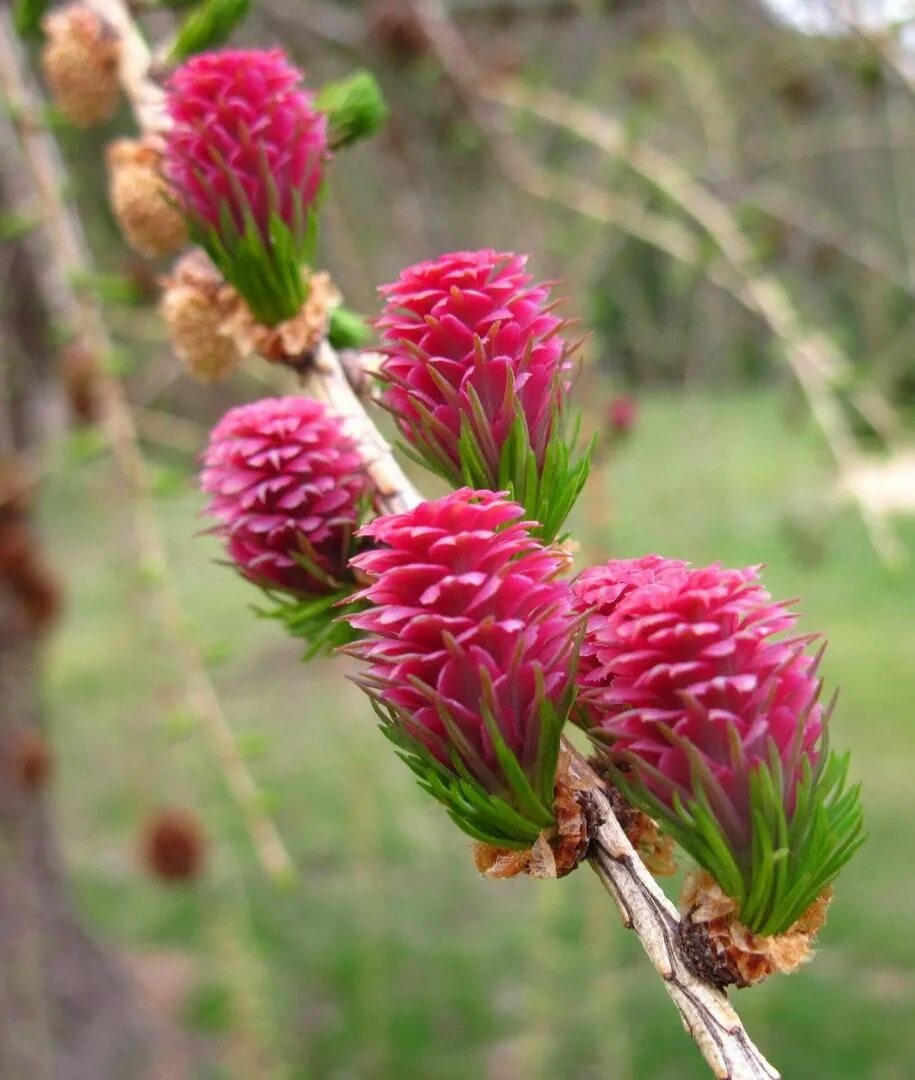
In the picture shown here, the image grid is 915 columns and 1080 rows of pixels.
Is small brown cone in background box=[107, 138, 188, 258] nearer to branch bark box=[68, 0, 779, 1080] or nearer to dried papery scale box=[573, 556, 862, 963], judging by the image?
branch bark box=[68, 0, 779, 1080]

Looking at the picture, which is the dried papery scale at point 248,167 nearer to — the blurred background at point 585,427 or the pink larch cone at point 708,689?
the pink larch cone at point 708,689

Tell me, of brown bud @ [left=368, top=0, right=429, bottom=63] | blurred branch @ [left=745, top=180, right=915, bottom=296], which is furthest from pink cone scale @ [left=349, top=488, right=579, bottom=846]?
blurred branch @ [left=745, top=180, right=915, bottom=296]

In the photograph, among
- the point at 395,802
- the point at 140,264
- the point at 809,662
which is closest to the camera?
the point at 809,662

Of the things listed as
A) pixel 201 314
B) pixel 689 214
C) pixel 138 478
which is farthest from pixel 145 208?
pixel 689 214

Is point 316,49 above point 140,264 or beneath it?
above

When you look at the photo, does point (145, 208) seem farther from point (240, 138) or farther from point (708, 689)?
point (708, 689)

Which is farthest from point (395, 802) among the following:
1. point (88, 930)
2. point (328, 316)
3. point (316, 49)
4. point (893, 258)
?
point (328, 316)

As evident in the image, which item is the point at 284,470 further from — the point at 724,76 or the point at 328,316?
the point at 724,76
